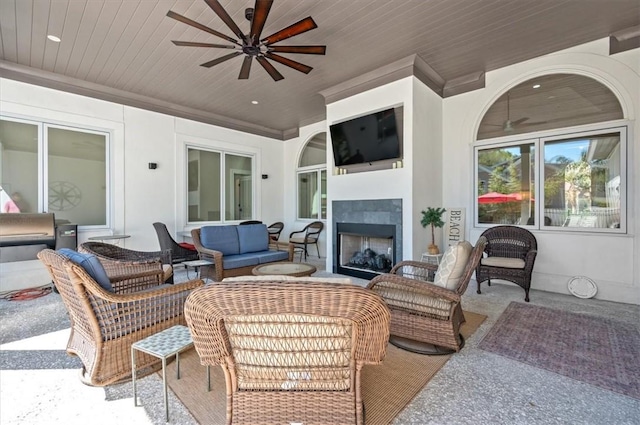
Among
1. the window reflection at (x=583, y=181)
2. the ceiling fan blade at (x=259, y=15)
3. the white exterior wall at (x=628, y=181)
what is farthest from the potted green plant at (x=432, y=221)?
the ceiling fan blade at (x=259, y=15)

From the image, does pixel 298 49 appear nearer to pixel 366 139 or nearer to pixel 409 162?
pixel 366 139

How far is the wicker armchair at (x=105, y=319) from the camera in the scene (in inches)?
72.8

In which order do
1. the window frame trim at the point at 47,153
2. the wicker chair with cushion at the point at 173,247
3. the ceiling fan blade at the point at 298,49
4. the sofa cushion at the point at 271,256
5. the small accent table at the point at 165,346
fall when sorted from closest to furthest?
the small accent table at the point at 165,346, the ceiling fan blade at the point at 298,49, the sofa cushion at the point at 271,256, the window frame trim at the point at 47,153, the wicker chair with cushion at the point at 173,247

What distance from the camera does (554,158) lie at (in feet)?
14.1

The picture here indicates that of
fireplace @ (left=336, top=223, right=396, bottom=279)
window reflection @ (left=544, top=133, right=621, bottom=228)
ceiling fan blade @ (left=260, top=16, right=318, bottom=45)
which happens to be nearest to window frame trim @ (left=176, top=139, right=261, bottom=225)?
fireplace @ (left=336, top=223, right=396, bottom=279)

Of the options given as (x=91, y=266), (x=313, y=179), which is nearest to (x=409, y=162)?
(x=313, y=179)

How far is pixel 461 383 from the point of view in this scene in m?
2.09

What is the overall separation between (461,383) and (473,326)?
1.11 meters

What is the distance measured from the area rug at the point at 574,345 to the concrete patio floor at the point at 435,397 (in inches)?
6.2

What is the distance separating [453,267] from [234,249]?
3403 millimetres

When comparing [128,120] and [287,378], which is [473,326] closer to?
[287,378]

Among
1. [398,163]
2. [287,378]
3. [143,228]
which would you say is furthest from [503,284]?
[143,228]

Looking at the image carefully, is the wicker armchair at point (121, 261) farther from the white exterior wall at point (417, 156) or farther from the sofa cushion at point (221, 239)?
the white exterior wall at point (417, 156)

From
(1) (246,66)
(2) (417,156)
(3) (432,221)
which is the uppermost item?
(1) (246,66)
